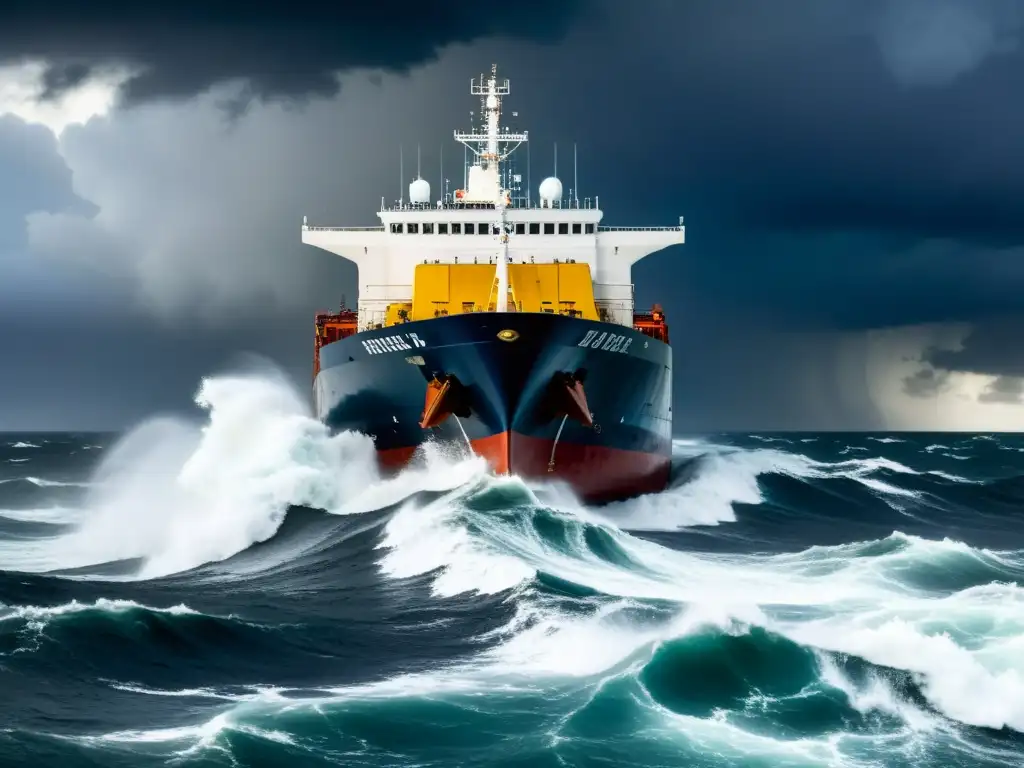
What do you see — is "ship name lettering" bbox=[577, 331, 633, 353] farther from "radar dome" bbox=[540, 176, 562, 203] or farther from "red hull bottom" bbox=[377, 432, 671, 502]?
"radar dome" bbox=[540, 176, 562, 203]

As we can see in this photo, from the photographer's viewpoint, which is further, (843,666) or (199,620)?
(199,620)

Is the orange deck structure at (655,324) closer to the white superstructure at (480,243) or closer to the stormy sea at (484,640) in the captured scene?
the white superstructure at (480,243)

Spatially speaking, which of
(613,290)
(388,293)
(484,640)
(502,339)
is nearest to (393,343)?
(502,339)

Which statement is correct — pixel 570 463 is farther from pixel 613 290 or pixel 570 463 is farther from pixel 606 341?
pixel 613 290

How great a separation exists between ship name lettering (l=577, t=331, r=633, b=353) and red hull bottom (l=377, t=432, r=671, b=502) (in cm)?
245

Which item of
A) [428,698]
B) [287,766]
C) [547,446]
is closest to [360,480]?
[547,446]

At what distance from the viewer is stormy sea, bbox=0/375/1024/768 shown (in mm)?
10891

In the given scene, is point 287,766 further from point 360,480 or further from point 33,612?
point 360,480

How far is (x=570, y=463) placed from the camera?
2689 centimetres

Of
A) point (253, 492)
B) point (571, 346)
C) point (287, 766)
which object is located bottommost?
point (287, 766)

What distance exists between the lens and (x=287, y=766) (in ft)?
33.0

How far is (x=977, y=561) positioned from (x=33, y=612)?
57.0ft

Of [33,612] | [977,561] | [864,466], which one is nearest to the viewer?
[33,612]

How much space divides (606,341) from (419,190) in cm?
1491
